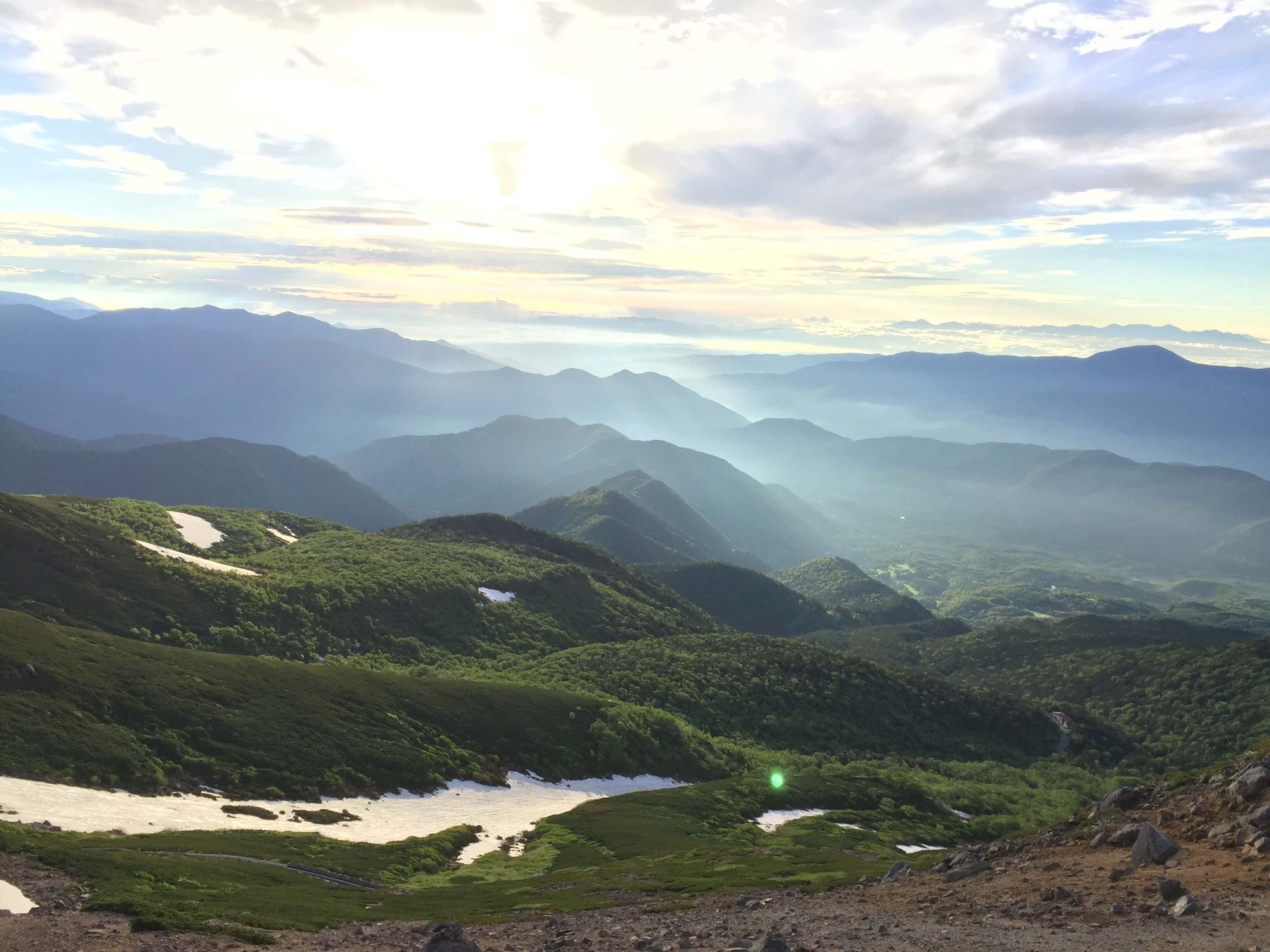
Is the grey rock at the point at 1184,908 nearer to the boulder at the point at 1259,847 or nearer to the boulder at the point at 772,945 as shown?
the boulder at the point at 1259,847

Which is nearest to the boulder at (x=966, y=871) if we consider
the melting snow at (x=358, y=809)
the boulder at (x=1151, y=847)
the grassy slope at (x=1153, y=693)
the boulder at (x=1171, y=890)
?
the boulder at (x=1151, y=847)

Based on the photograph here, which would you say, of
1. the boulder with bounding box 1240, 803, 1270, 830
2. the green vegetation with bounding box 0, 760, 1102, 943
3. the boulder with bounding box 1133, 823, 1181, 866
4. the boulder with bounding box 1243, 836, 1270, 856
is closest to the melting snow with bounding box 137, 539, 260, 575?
the green vegetation with bounding box 0, 760, 1102, 943

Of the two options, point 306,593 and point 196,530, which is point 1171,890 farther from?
point 196,530

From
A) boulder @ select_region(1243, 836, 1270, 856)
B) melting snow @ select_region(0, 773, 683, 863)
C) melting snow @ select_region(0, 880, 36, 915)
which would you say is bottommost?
melting snow @ select_region(0, 773, 683, 863)

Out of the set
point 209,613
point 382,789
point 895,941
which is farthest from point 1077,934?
point 209,613

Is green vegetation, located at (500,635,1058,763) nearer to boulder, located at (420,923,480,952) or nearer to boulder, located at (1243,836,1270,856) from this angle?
boulder, located at (420,923,480,952)
